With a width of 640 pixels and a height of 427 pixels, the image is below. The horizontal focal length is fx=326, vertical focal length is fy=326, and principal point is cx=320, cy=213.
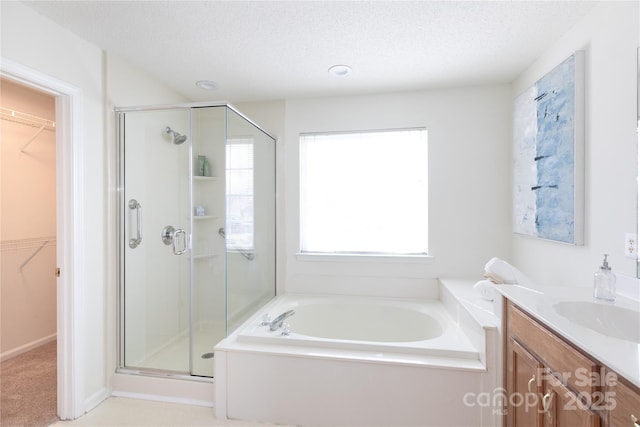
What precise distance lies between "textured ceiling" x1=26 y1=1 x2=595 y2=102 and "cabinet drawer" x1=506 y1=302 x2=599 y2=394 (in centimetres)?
156

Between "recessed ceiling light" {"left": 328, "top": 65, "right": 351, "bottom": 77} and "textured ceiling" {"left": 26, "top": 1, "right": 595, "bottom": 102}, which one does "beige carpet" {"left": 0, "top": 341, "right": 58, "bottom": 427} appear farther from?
"recessed ceiling light" {"left": 328, "top": 65, "right": 351, "bottom": 77}

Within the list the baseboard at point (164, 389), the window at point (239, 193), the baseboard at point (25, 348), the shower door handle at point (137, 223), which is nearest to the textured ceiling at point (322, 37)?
the window at point (239, 193)

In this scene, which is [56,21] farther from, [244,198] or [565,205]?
[565,205]

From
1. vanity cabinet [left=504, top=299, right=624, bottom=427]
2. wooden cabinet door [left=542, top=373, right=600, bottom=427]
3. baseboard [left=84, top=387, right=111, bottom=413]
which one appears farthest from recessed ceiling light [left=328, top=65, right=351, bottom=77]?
baseboard [left=84, top=387, right=111, bottom=413]

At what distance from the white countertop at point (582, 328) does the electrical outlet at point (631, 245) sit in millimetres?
201

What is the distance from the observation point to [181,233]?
2404mm

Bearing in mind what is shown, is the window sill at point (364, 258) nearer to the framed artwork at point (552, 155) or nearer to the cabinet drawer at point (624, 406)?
the framed artwork at point (552, 155)

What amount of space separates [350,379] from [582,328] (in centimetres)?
118

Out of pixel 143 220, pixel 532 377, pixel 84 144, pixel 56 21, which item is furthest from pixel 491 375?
pixel 56 21

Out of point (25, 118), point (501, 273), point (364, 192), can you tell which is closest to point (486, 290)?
point (501, 273)

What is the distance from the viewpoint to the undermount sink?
125 cm

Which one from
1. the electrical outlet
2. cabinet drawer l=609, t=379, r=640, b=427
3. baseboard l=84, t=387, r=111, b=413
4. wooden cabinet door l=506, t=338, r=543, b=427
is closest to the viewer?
cabinet drawer l=609, t=379, r=640, b=427

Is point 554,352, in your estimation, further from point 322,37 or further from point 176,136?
point 176,136

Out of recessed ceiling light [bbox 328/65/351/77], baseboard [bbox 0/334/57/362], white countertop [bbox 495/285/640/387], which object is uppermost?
recessed ceiling light [bbox 328/65/351/77]
